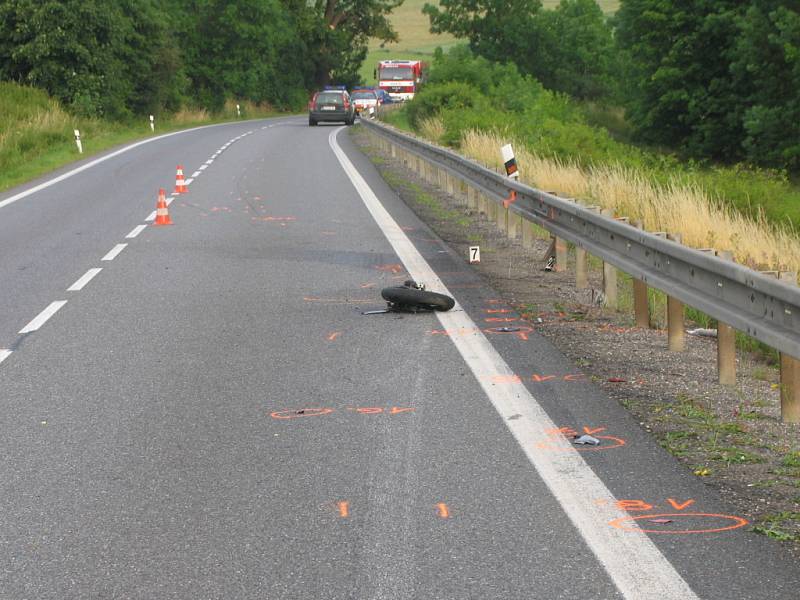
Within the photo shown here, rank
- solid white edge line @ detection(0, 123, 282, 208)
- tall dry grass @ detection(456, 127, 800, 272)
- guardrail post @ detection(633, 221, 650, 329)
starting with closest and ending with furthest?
guardrail post @ detection(633, 221, 650, 329) < tall dry grass @ detection(456, 127, 800, 272) < solid white edge line @ detection(0, 123, 282, 208)

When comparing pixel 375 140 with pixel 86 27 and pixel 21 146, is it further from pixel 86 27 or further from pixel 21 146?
pixel 86 27

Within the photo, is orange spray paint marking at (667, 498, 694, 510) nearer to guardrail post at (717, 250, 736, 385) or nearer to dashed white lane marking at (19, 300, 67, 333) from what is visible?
guardrail post at (717, 250, 736, 385)

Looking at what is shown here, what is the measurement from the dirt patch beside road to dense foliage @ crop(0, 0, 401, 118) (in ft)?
127

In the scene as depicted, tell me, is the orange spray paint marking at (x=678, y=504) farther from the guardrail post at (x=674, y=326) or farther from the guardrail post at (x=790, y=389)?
the guardrail post at (x=674, y=326)

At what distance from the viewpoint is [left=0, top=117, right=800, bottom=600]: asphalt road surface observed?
4.41 m

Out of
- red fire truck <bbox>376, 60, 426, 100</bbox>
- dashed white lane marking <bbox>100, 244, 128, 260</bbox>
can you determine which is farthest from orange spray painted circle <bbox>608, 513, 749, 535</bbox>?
red fire truck <bbox>376, 60, 426, 100</bbox>

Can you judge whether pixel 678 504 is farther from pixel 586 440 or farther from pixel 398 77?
pixel 398 77

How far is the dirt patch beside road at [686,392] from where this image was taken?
5395 millimetres

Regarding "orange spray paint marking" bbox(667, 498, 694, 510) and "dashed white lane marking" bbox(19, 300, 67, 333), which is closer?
"orange spray paint marking" bbox(667, 498, 694, 510)

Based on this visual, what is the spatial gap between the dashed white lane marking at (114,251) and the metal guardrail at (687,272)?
14.2 feet

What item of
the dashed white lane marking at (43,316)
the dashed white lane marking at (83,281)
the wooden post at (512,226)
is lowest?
the wooden post at (512,226)

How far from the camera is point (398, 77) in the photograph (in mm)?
73500

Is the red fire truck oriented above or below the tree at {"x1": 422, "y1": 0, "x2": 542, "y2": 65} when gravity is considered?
below

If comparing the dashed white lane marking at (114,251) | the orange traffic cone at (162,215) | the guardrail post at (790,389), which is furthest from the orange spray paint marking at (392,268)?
the guardrail post at (790,389)
